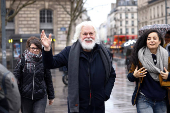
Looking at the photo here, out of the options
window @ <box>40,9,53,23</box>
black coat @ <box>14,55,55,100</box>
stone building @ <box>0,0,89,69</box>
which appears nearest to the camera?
black coat @ <box>14,55,55,100</box>

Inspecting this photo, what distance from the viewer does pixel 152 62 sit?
4758 mm

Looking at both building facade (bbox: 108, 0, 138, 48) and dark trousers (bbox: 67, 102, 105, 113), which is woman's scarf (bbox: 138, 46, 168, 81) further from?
building facade (bbox: 108, 0, 138, 48)

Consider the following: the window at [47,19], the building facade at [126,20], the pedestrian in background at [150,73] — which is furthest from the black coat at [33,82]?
the building facade at [126,20]

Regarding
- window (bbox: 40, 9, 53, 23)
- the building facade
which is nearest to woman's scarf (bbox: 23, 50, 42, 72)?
window (bbox: 40, 9, 53, 23)

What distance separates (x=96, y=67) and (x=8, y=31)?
115 feet

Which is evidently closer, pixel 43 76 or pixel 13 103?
pixel 13 103

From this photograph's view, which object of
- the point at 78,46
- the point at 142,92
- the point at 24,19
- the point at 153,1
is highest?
the point at 153,1

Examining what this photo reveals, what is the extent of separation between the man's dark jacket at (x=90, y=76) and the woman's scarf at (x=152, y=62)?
76 cm

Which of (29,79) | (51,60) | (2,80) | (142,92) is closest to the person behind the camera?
(2,80)

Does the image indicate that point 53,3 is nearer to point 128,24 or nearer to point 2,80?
point 2,80

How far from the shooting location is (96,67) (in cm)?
418

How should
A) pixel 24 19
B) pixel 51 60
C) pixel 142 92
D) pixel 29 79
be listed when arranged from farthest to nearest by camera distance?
pixel 24 19 < pixel 29 79 < pixel 142 92 < pixel 51 60

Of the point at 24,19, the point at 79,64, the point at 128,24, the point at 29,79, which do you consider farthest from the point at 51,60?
the point at 128,24

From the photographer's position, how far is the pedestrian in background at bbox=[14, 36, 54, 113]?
17.2ft
